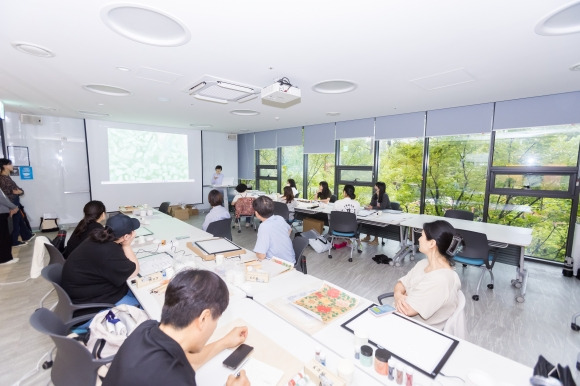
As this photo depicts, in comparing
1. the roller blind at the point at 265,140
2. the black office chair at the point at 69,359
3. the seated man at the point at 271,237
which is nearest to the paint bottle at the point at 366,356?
the black office chair at the point at 69,359

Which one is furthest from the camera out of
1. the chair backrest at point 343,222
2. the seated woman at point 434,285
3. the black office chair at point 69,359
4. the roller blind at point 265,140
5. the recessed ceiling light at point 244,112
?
the roller blind at point 265,140

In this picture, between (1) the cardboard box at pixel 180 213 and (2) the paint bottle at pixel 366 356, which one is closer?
(2) the paint bottle at pixel 366 356

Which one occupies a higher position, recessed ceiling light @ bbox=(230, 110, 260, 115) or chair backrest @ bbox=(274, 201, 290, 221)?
recessed ceiling light @ bbox=(230, 110, 260, 115)

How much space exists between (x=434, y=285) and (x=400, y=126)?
490cm

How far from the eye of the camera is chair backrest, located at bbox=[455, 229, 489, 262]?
3176mm

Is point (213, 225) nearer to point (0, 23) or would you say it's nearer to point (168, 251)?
point (168, 251)

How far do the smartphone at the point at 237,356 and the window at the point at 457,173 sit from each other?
5437 millimetres

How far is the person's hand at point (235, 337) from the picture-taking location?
→ 125cm

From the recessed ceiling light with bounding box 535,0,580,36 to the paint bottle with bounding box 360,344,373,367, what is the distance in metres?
2.60

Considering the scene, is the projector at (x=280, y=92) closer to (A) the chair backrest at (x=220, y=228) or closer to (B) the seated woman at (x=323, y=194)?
(A) the chair backrest at (x=220, y=228)

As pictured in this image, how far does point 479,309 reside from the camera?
3018mm

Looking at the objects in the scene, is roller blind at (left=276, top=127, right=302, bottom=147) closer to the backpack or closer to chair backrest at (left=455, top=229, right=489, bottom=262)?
chair backrest at (left=455, top=229, right=489, bottom=262)

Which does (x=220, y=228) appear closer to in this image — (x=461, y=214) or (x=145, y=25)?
(x=145, y=25)

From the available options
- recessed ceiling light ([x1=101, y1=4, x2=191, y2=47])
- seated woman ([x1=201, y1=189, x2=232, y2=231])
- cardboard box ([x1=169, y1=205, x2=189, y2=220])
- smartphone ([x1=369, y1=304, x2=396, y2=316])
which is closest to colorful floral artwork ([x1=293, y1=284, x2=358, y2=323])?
smartphone ([x1=369, y1=304, x2=396, y2=316])
